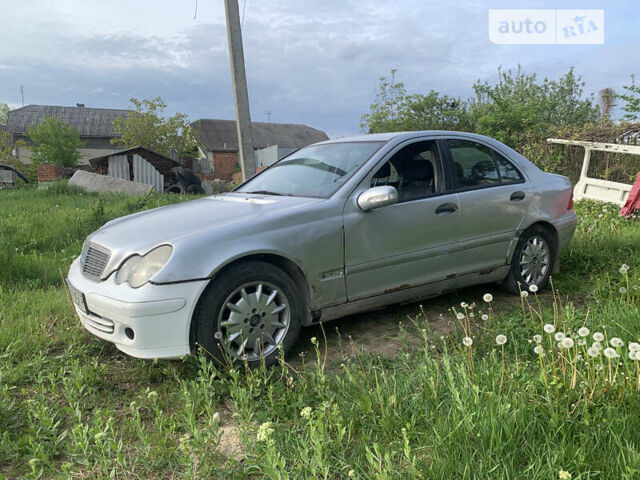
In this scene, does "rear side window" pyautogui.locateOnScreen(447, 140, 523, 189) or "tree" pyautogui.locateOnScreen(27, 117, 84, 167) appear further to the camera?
"tree" pyautogui.locateOnScreen(27, 117, 84, 167)

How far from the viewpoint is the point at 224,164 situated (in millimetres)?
48781

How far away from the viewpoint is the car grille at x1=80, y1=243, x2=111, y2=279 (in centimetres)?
325

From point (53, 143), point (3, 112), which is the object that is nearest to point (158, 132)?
point (53, 143)

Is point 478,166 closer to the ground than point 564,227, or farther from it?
farther from it

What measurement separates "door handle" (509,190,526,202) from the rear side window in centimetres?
13

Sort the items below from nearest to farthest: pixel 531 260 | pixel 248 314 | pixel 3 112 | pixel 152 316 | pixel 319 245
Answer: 1. pixel 152 316
2. pixel 248 314
3. pixel 319 245
4. pixel 531 260
5. pixel 3 112

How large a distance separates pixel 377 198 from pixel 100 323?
6.61 ft

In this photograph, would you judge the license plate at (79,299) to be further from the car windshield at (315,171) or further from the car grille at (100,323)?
the car windshield at (315,171)

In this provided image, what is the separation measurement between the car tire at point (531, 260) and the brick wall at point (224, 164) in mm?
45133

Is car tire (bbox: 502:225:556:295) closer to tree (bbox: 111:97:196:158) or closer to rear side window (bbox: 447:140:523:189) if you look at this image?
rear side window (bbox: 447:140:523:189)

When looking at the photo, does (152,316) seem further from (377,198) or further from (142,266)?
(377,198)

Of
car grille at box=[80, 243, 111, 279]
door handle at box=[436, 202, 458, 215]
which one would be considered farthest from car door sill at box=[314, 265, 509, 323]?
car grille at box=[80, 243, 111, 279]

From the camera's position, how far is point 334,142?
456cm

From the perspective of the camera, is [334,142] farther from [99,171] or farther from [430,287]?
[99,171]
